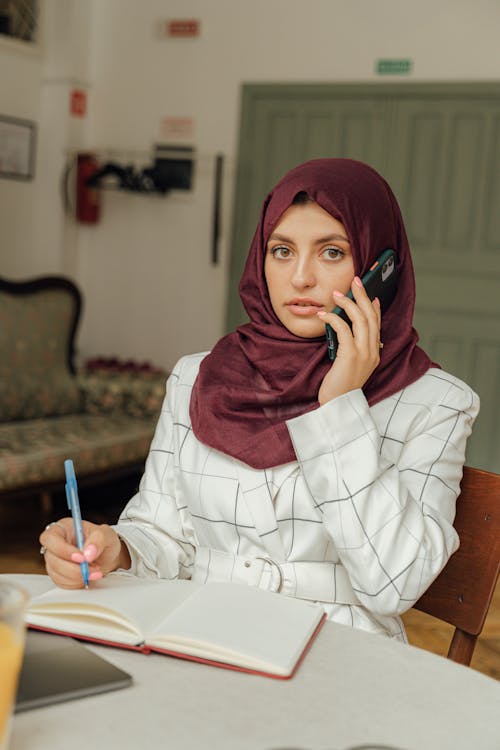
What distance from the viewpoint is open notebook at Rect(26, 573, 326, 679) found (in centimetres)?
82

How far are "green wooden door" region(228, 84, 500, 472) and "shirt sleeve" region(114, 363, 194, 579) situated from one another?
10.7ft

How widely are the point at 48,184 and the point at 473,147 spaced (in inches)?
97.3

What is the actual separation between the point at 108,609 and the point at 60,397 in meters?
3.39

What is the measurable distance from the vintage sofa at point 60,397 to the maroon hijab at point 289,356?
215 centimetres

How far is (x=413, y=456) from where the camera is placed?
1194mm

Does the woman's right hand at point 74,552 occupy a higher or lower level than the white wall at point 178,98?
lower

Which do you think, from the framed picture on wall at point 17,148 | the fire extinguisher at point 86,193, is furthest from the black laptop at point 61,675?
the fire extinguisher at point 86,193

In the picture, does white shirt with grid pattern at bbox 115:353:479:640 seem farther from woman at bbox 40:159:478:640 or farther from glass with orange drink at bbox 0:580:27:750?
glass with orange drink at bbox 0:580:27:750

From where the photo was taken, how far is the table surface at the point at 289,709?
0.68 m

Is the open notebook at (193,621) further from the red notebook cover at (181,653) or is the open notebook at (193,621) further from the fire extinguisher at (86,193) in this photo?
the fire extinguisher at (86,193)

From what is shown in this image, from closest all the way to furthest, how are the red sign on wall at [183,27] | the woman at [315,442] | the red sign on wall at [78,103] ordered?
the woman at [315,442] → the red sign on wall at [183,27] → the red sign on wall at [78,103]

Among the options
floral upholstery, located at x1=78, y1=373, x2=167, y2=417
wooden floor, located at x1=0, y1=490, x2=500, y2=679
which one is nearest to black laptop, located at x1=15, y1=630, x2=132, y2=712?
wooden floor, located at x1=0, y1=490, x2=500, y2=679

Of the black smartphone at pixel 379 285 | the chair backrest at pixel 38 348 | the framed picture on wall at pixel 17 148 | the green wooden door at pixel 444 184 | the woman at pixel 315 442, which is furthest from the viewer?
the framed picture on wall at pixel 17 148

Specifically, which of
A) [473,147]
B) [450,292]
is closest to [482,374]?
[450,292]
